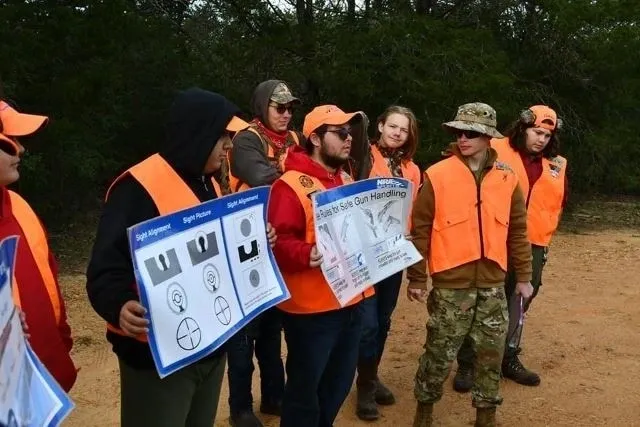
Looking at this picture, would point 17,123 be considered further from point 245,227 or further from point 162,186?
point 245,227

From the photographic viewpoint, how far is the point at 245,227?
288cm

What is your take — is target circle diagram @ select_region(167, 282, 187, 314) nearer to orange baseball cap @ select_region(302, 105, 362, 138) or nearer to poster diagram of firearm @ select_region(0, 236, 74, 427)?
poster diagram of firearm @ select_region(0, 236, 74, 427)

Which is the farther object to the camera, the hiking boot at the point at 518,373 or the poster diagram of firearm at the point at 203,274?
the hiking boot at the point at 518,373

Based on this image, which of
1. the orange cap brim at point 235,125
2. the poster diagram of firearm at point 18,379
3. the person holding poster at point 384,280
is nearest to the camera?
the poster diagram of firearm at point 18,379

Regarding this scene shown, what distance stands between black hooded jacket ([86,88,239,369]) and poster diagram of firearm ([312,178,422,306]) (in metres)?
0.75

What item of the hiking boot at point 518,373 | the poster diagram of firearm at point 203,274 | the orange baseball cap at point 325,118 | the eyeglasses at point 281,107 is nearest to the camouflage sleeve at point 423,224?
the orange baseball cap at point 325,118

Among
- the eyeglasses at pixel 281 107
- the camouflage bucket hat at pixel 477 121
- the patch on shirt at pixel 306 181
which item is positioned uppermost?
the eyeglasses at pixel 281 107

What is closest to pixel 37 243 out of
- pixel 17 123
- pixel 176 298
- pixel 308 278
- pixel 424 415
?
pixel 17 123

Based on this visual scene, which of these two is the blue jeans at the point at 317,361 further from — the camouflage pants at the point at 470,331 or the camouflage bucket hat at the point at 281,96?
the camouflage bucket hat at the point at 281,96

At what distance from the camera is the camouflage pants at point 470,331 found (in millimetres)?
4008

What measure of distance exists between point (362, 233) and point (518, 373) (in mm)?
2380

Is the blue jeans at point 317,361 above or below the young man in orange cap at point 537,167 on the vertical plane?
below

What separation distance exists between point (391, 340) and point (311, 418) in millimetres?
2905

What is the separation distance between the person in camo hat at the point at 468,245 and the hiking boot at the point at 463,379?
0.84 m
